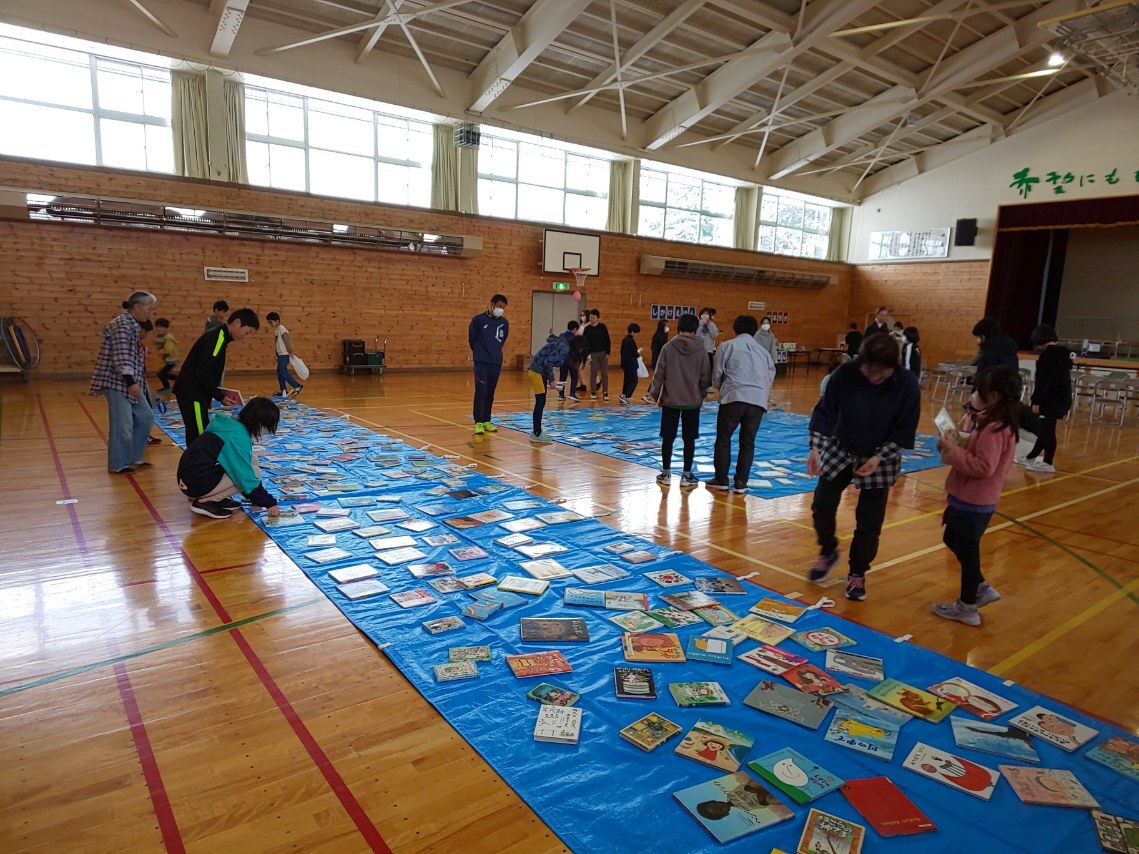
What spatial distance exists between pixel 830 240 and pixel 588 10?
15721mm

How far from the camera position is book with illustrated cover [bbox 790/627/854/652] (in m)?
3.53

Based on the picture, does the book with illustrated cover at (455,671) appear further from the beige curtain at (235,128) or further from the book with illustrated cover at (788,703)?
the beige curtain at (235,128)

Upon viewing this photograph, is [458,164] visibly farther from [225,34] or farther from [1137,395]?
[1137,395]

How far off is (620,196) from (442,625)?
18.0 metres

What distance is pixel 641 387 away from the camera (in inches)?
656

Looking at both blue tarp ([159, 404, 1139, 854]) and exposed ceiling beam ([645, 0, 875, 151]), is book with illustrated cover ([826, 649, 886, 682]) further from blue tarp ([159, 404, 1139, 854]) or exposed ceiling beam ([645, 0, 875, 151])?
exposed ceiling beam ([645, 0, 875, 151])

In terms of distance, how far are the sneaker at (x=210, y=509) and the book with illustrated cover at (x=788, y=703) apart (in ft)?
14.3

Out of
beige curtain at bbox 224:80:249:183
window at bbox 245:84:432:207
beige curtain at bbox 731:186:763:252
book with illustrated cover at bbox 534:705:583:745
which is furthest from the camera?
beige curtain at bbox 731:186:763:252

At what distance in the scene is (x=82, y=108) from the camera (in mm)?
12281

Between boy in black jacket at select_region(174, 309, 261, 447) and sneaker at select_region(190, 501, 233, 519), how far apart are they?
677 mm

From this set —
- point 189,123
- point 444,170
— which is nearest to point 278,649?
point 189,123

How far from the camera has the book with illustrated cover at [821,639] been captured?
139 inches

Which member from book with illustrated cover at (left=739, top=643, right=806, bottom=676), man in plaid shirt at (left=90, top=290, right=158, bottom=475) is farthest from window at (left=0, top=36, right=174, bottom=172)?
book with illustrated cover at (left=739, top=643, right=806, bottom=676)

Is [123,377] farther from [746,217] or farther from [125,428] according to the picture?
[746,217]
